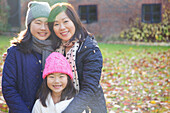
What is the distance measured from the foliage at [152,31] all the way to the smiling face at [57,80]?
13.6 m

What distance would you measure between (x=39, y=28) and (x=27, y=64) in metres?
0.36

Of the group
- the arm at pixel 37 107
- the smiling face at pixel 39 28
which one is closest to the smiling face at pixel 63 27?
the smiling face at pixel 39 28

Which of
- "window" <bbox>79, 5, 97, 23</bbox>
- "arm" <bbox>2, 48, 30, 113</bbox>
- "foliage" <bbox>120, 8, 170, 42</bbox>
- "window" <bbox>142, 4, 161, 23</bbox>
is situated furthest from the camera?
"window" <bbox>79, 5, 97, 23</bbox>

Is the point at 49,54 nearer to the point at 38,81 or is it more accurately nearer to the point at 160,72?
the point at 38,81

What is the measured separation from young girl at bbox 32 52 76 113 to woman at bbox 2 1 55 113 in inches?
4.8

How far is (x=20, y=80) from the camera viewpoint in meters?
2.37

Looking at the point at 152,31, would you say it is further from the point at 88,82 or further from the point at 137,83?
the point at 88,82

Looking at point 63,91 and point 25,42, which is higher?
point 25,42

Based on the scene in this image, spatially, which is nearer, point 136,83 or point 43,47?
point 43,47

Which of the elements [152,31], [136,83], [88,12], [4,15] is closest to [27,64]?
[136,83]

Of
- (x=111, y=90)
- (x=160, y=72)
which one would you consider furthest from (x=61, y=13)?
(x=160, y=72)

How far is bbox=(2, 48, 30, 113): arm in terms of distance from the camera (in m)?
2.32

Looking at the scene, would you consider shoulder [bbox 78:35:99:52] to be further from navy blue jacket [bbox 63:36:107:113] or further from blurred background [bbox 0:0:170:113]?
blurred background [bbox 0:0:170:113]

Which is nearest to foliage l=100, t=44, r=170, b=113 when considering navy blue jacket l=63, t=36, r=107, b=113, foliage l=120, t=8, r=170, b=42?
navy blue jacket l=63, t=36, r=107, b=113
